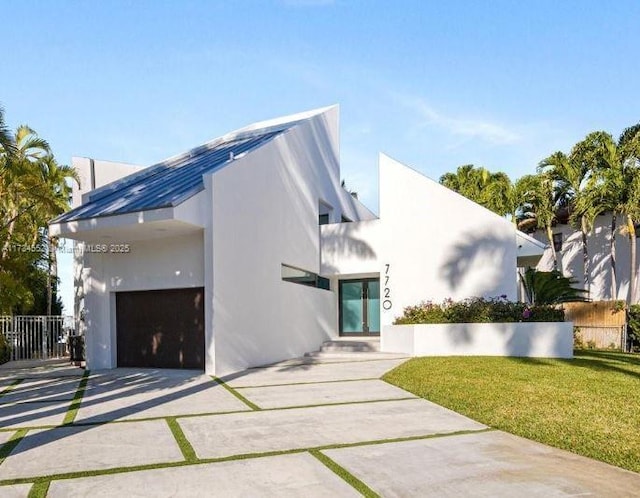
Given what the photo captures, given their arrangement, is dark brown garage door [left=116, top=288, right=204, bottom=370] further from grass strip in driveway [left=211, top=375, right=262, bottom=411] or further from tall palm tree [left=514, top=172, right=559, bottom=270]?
tall palm tree [left=514, top=172, right=559, bottom=270]

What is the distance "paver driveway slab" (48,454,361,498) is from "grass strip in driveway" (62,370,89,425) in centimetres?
329

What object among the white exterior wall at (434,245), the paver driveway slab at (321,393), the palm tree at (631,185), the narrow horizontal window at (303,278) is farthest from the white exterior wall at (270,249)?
the palm tree at (631,185)

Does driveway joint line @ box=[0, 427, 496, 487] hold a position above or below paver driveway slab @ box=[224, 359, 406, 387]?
above

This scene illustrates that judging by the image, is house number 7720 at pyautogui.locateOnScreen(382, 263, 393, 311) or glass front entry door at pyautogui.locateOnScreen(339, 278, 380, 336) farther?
glass front entry door at pyautogui.locateOnScreen(339, 278, 380, 336)

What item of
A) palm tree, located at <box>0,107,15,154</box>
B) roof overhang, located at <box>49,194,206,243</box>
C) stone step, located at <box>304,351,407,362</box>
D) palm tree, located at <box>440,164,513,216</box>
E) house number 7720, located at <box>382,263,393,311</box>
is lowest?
stone step, located at <box>304,351,407,362</box>

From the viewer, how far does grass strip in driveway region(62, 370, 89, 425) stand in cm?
811

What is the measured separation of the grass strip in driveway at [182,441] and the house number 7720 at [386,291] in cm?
1191

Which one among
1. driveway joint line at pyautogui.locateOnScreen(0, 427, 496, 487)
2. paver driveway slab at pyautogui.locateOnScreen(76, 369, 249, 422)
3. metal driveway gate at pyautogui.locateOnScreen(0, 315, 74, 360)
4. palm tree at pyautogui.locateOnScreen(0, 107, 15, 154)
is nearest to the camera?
driveway joint line at pyautogui.locateOnScreen(0, 427, 496, 487)

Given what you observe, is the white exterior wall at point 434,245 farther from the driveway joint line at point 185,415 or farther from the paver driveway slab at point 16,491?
the paver driveway slab at point 16,491

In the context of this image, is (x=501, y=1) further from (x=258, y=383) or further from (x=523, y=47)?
(x=258, y=383)

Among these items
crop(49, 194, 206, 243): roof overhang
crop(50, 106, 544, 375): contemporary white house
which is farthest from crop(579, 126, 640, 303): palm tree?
crop(49, 194, 206, 243): roof overhang

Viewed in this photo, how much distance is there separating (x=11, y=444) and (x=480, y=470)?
18.2 ft

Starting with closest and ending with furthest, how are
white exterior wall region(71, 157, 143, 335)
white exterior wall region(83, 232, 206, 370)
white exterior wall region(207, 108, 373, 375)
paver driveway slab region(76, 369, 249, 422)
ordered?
paver driveway slab region(76, 369, 249, 422)
white exterior wall region(207, 108, 373, 375)
white exterior wall region(83, 232, 206, 370)
white exterior wall region(71, 157, 143, 335)

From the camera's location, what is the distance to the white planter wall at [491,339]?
1534cm
